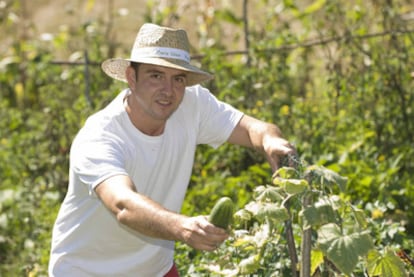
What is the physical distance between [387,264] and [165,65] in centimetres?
116

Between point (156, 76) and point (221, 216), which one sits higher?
point (156, 76)

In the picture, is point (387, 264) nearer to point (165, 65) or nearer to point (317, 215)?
point (317, 215)

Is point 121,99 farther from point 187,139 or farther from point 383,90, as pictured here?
point 383,90

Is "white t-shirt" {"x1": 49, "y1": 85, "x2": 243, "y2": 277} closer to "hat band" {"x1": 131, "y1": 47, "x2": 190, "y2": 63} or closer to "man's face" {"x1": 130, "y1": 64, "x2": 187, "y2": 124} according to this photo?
"man's face" {"x1": 130, "y1": 64, "x2": 187, "y2": 124}

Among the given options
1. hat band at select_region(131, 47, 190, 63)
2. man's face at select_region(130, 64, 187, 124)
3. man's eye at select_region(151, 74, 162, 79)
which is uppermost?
hat band at select_region(131, 47, 190, 63)

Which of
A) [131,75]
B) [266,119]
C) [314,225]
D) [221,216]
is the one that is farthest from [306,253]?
[266,119]

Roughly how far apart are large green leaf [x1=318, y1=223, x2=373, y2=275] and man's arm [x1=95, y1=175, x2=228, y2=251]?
0.32m

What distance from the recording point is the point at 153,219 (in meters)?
2.75

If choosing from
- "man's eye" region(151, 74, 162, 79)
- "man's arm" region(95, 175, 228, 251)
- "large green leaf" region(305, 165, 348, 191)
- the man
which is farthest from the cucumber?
"man's eye" region(151, 74, 162, 79)

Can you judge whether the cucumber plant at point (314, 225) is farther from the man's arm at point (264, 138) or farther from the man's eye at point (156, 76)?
the man's eye at point (156, 76)

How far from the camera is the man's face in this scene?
355cm

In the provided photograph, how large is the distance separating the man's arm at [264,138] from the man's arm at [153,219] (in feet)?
2.29

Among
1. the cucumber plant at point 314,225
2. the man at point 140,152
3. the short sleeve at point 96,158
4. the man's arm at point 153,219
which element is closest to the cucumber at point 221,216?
the man's arm at point 153,219

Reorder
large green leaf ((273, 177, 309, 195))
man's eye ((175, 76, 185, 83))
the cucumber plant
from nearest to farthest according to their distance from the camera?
the cucumber plant, large green leaf ((273, 177, 309, 195)), man's eye ((175, 76, 185, 83))
